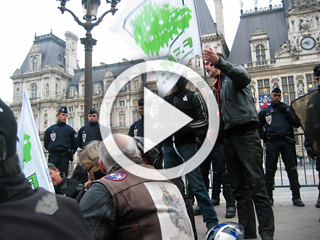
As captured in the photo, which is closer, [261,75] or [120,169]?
[120,169]

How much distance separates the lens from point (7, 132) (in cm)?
96

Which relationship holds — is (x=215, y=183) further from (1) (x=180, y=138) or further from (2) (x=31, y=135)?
(2) (x=31, y=135)

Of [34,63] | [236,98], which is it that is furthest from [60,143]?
[34,63]

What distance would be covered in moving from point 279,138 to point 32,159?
425cm

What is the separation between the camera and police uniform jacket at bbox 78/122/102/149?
6270 millimetres

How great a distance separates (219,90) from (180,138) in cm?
74

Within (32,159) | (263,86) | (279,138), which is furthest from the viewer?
(263,86)

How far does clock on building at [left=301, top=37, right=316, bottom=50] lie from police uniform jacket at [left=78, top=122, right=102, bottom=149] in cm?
2954

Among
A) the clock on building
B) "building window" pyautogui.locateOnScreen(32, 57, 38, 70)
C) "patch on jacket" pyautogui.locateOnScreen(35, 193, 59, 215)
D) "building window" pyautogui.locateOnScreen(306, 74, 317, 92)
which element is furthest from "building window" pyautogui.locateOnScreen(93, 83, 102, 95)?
"patch on jacket" pyautogui.locateOnScreen(35, 193, 59, 215)

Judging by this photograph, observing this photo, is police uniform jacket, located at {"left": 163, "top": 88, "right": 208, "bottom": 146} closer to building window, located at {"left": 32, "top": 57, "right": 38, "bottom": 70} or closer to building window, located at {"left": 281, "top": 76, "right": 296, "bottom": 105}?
building window, located at {"left": 281, "top": 76, "right": 296, "bottom": 105}

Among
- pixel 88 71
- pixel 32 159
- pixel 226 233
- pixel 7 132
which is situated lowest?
pixel 226 233

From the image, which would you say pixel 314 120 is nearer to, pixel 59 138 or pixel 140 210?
pixel 140 210

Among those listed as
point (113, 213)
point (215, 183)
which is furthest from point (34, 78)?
point (113, 213)

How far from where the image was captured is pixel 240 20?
36719 mm
